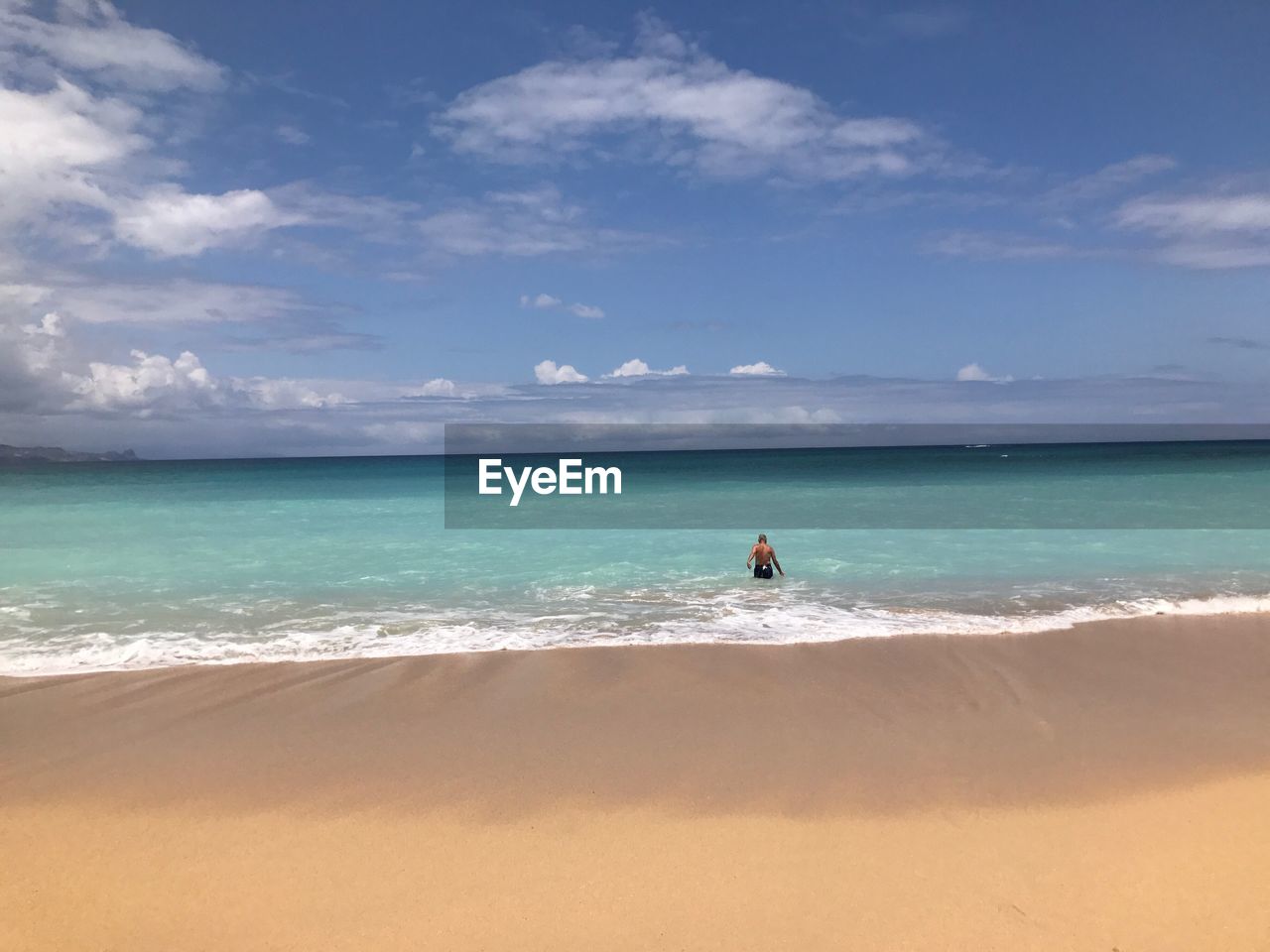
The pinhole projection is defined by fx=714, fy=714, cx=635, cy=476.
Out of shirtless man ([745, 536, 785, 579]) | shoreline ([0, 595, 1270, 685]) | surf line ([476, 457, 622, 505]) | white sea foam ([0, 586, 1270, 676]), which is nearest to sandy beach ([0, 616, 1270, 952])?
shoreline ([0, 595, 1270, 685])

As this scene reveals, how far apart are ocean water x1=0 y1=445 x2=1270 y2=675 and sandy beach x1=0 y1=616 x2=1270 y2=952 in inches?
62.5

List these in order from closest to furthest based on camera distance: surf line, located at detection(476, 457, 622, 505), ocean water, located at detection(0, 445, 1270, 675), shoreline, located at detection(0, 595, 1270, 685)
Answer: shoreline, located at detection(0, 595, 1270, 685) < ocean water, located at detection(0, 445, 1270, 675) < surf line, located at detection(476, 457, 622, 505)

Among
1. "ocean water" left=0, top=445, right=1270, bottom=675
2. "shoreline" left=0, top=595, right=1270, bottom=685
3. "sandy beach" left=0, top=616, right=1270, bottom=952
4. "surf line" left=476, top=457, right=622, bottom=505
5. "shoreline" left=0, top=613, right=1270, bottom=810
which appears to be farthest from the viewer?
"surf line" left=476, top=457, right=622, bottom=505

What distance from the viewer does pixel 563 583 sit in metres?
13.6

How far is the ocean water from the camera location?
31.5 ft

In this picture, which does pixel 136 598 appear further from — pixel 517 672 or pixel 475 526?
pixel 475 526

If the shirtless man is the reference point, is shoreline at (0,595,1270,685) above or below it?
below

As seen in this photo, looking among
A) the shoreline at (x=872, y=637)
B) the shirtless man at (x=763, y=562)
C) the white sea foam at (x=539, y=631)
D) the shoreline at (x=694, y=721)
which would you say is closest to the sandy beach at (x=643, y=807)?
the shoreline at (x=694, y=721)

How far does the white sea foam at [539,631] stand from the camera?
880 centimetres

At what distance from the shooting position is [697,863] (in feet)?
14.5

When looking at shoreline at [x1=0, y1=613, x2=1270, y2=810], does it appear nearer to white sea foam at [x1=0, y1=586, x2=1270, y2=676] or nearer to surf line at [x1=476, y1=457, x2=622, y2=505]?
white sea foam at [x1=0, y1=586, x2=1270, y2=676]

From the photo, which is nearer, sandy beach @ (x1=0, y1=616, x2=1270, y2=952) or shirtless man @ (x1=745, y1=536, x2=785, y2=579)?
sandy beach @ (x1=0, y1=616, x2=1270, y2=952)

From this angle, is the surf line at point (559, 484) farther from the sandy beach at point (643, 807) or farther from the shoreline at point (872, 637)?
the sandy beach at point (643, 807)

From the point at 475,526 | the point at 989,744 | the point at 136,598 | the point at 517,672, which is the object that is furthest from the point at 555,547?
the point at 989,744
